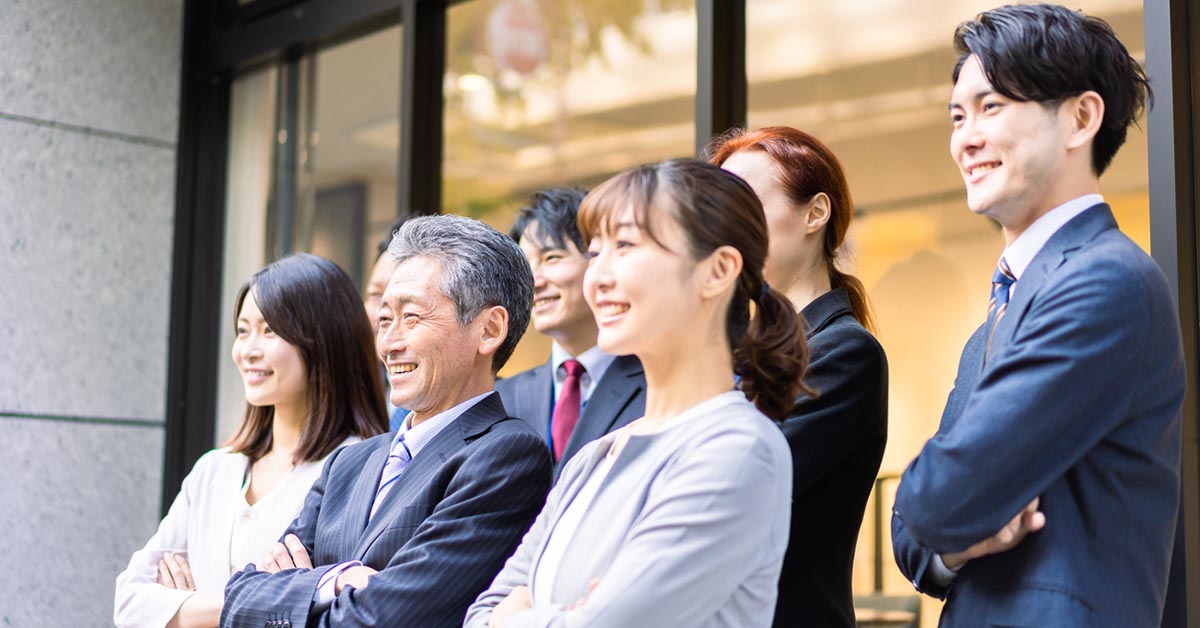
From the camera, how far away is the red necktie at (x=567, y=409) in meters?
3.88

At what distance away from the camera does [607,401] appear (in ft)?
11.8

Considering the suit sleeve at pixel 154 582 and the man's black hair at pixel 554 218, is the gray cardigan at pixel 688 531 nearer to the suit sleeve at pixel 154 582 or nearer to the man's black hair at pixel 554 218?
the suit sleeve at pixel 154 582

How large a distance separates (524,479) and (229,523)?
1114 millimetres

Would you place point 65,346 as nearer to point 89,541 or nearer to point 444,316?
Answer: point 89,541

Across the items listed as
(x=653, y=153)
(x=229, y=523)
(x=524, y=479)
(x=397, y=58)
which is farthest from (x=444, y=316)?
(x=653, y=153)

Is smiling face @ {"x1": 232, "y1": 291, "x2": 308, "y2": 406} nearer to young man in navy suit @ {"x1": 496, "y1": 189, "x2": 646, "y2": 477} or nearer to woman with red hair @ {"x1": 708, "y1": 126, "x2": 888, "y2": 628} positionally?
young man in navy suit @ {"x1": 496, "y1": 189, "x2": 646, "y2": 477}

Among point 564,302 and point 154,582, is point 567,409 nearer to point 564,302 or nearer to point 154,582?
point 564,302

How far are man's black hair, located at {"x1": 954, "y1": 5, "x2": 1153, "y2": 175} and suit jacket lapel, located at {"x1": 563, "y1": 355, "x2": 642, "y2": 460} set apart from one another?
143 cm

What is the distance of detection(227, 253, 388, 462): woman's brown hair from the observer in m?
3.57

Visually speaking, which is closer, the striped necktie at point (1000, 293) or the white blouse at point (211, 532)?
the striped necktie at point (1000, 293)

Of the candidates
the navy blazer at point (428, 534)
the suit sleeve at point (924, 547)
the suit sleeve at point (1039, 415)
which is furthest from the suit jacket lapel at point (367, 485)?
the suit sleeve at point (1039, 415)

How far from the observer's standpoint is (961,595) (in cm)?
227

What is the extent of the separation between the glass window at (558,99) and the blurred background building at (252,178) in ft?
0.06

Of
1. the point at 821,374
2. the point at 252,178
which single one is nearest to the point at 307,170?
the point at 252,178
